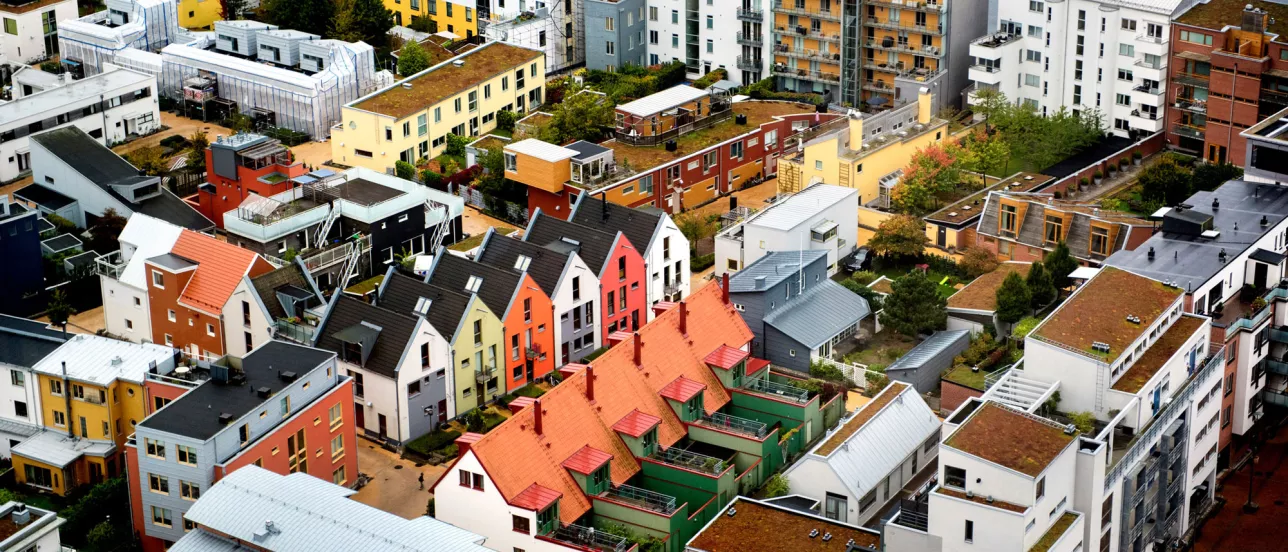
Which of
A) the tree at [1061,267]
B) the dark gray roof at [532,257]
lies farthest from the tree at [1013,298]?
the dark gray roof at [532,257]

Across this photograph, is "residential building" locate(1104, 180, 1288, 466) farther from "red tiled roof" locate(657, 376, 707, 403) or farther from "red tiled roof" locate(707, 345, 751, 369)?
"red tiled roof" locate(657, 376, 707, 403)

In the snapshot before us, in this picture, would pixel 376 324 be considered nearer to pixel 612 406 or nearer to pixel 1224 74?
pixel 612 406

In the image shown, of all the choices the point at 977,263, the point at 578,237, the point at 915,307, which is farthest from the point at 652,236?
the point at 977,263

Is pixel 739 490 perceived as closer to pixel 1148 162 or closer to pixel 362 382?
pixel 362 382

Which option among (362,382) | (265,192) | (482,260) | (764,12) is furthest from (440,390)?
(764,12)

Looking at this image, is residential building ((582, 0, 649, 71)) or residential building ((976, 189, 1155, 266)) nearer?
residential building ((976, 189, 1155, 266))

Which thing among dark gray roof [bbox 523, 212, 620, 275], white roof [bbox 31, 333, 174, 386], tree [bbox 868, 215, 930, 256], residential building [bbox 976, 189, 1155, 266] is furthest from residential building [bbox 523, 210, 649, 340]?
residential building [bbox 976, 189, 1155, 266]

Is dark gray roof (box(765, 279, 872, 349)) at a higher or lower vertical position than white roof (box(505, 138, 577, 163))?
lower

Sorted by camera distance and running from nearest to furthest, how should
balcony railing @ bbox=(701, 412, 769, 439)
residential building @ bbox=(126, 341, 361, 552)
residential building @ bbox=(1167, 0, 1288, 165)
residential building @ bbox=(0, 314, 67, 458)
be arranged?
residential building @ bbox=(126, 341, 361, 552)
balcony railing @ bbox=(701, 412, 769, 439)
residential building @ bbox=(0, 314, 67, 458)
residential building @ bbox=(1167, 0, 1288, 165)
